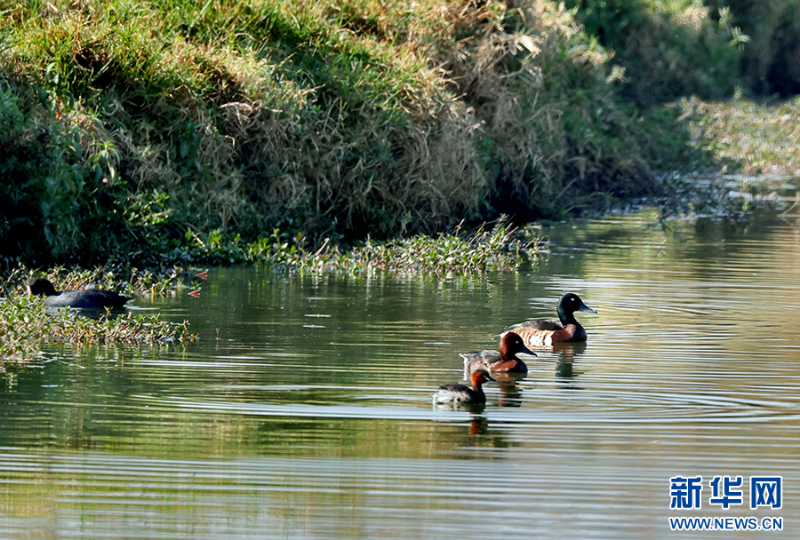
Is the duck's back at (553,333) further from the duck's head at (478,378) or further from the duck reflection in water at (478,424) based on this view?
the duck reflection in water at (478,424)

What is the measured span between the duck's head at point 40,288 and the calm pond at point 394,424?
38.9 inches

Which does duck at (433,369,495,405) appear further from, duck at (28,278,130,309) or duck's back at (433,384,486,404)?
duck at (28,278,130,309)

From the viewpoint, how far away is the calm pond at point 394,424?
705 centimetres

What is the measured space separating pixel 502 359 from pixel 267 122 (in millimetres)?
8754

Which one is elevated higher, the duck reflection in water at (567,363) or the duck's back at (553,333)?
the duck's back at (553,333)

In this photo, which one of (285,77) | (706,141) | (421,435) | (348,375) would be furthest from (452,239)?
(706,141)

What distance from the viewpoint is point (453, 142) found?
2023 centimetres

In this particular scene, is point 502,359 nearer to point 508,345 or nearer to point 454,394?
point 508,345

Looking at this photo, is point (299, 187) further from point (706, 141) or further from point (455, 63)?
point (706, 141)

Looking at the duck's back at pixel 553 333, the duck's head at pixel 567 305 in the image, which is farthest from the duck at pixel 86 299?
the duck's head at pixel 567 305

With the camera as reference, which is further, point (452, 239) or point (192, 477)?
point (452, 239)

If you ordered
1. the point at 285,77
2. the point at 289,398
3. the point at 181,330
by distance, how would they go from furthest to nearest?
the point at 285,77, the point at 181,330, the point at 289,398

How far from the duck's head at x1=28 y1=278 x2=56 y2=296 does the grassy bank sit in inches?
70.4

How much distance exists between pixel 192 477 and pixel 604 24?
28.5 metres
